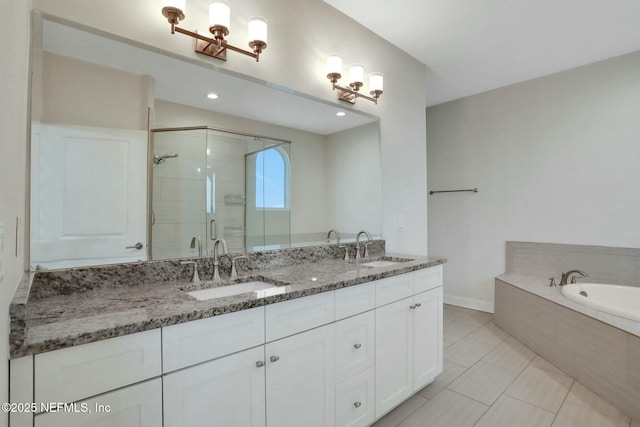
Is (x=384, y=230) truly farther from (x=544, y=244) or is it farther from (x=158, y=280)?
(x=544, y=244)

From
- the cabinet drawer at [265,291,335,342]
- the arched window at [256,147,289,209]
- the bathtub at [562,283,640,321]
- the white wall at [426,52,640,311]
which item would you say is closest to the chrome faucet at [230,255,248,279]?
the arched window at [256,147,289,209]

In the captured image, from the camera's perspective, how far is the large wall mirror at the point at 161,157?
1209mm

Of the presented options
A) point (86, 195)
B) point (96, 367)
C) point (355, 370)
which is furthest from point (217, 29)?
point (355, 370)

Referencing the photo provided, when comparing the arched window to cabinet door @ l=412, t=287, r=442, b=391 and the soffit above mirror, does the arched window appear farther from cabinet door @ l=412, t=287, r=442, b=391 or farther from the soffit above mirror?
cabinet door @ l=412, t=287, r=442, b=391

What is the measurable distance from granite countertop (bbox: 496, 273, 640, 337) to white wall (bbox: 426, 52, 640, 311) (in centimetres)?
35

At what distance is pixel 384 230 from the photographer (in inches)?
103

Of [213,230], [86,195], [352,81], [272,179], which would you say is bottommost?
[213,230]

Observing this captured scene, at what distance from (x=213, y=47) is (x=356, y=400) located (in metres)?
1.95

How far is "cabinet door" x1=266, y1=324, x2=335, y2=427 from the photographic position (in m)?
1.24

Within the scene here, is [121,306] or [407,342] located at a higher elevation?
[121,306]

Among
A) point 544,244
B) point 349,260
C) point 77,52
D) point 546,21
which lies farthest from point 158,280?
point 544,244

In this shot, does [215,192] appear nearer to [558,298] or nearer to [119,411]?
[119,411]

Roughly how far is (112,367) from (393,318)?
138cm

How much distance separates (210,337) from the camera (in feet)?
3.49
